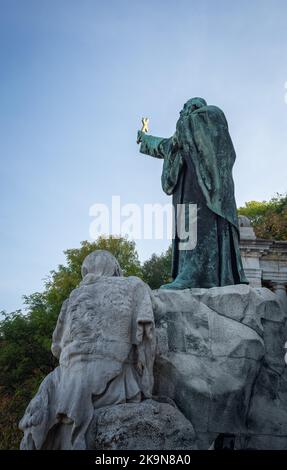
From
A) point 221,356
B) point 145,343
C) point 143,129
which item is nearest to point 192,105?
point 143,129

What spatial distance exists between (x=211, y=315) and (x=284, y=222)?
26249 millimetres

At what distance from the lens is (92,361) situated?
5.15 metres

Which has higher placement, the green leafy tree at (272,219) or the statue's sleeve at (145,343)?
the green leafy tree at (272,219)

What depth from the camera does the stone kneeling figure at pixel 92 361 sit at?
16.3 ft

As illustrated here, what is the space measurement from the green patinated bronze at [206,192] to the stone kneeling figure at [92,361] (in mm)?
1814

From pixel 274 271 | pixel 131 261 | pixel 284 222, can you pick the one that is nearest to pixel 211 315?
pixel 274 271

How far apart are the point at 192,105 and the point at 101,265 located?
3552 millimetres

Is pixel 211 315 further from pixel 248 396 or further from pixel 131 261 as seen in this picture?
pixel 131 261

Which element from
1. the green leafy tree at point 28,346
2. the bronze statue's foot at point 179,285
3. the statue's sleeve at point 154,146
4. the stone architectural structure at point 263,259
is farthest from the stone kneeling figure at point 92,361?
the stone architectural structure at point 263,259

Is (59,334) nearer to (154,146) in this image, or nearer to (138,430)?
(138,430)

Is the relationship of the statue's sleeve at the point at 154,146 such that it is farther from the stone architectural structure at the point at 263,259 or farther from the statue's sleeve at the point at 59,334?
the stone architectural structure at the point at 263,259
